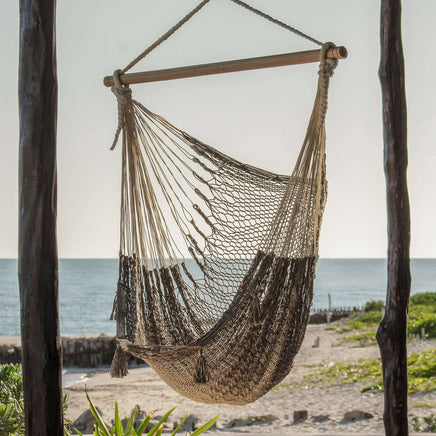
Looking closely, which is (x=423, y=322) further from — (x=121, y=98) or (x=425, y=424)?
(x=121, y=98)

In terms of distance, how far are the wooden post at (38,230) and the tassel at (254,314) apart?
0.52m

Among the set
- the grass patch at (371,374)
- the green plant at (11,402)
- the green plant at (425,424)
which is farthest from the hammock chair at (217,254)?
the grass patch at (371,374)

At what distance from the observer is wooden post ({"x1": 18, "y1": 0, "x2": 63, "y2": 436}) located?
1.68 meters

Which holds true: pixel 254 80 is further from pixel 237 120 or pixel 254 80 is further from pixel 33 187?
pixel 33 187

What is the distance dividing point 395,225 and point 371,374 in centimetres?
498

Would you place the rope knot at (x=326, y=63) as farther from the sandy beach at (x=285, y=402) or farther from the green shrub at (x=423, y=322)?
the green shrub at (x=423, y=322)

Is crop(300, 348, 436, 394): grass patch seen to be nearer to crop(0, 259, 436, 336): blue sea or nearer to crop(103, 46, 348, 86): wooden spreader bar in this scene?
crop(103, 46, 348, 86): wooden spreader bar

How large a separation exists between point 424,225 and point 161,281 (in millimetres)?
24381

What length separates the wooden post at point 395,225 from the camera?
1917mm

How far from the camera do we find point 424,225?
82.7 ft

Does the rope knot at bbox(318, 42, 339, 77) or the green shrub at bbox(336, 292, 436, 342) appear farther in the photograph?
the green shrub at bbox(336, 292, 436, 342)

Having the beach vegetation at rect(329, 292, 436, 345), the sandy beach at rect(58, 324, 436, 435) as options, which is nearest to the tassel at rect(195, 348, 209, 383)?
the sandy beach at rect(58, 324, 436, 435)

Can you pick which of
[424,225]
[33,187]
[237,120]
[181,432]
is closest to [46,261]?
[33,187]

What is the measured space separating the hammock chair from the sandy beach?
1790mm
